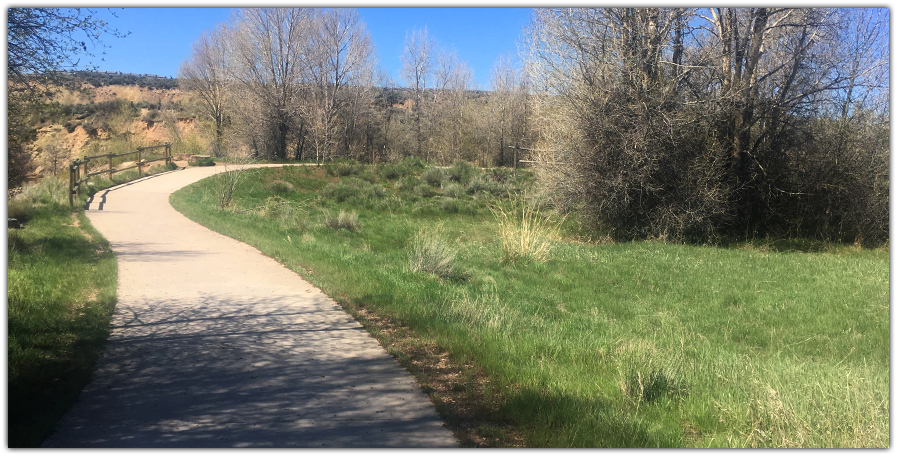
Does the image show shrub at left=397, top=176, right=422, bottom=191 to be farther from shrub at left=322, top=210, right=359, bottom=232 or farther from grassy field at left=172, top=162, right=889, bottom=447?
shrub at left=322, top=210, right=359, bottom=232

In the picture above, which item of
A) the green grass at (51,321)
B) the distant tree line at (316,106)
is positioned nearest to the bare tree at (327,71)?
the distant tree line at (316,106)

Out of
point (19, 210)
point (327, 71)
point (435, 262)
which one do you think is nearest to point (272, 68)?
point (327, 71)

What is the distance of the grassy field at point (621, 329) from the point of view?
4.15 m

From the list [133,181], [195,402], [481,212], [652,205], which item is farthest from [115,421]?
[133,181]

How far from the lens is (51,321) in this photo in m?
6.18

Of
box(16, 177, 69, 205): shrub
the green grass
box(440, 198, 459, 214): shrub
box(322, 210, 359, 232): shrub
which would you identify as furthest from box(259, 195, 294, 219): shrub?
box(440, 198, 459, 214): shrub

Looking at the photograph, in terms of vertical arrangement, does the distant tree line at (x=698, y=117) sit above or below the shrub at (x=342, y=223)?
above

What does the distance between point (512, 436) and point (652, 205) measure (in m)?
14.2

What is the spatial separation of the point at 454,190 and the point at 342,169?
6.80 metres

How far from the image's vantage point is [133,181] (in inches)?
941

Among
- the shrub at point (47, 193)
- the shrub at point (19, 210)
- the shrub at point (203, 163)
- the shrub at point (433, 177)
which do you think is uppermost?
the shrub at point (203, 163)

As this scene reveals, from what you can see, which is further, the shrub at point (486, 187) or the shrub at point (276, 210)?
the shrub at point (486, 187)

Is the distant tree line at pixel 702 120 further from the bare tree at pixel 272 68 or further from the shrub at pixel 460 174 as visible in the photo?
the bare tree at pixel 272 68

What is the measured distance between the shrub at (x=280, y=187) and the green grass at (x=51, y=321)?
41.7 feet
